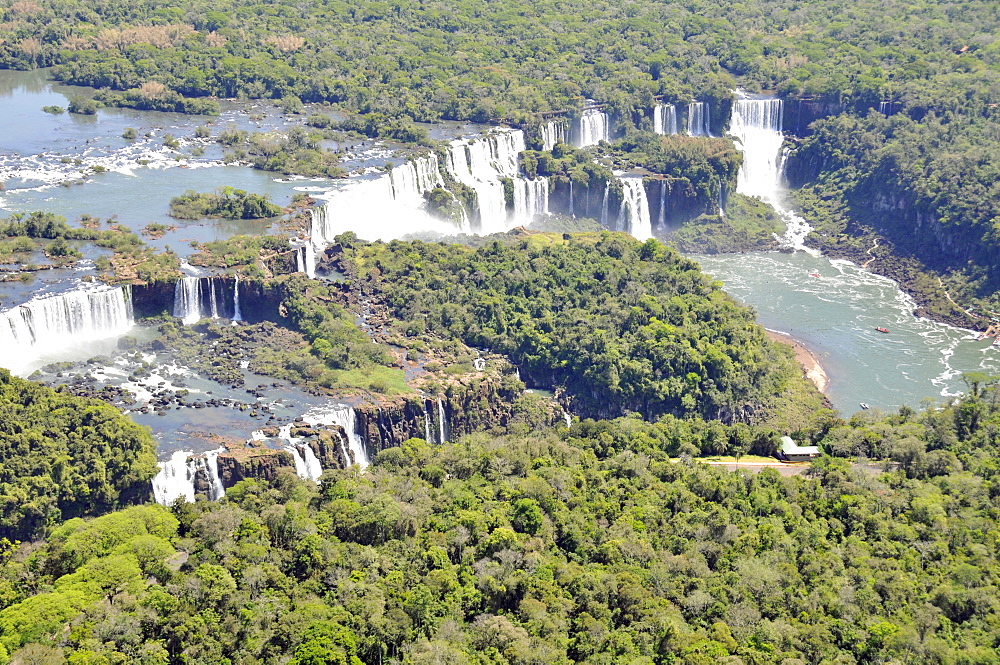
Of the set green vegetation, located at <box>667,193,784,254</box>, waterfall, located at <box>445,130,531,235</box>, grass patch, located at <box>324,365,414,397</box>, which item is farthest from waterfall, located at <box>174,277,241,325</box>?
green vegetation, located at <box>667,193,784,254</box>

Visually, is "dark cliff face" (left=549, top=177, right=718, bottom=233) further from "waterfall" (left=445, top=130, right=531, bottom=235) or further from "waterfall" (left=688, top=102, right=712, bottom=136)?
"waterfall" (left=688, top=102, right=712, bottom=136)

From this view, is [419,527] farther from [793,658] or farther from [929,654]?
[929,654]

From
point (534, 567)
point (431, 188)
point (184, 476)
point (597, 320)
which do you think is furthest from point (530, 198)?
point (534, 567)

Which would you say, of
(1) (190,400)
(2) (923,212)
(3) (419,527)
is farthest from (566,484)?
(2) (923,212)

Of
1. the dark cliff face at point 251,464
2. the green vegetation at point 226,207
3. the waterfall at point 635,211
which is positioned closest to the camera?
the dark cliff face at point 251,464

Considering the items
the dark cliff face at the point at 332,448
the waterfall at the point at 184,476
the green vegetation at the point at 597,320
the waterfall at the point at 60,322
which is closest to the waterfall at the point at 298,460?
the dark cliff face at the point at 332,448

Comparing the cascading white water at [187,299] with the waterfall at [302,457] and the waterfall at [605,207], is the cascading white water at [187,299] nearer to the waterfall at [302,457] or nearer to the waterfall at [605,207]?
the waterfall at [302,457]
